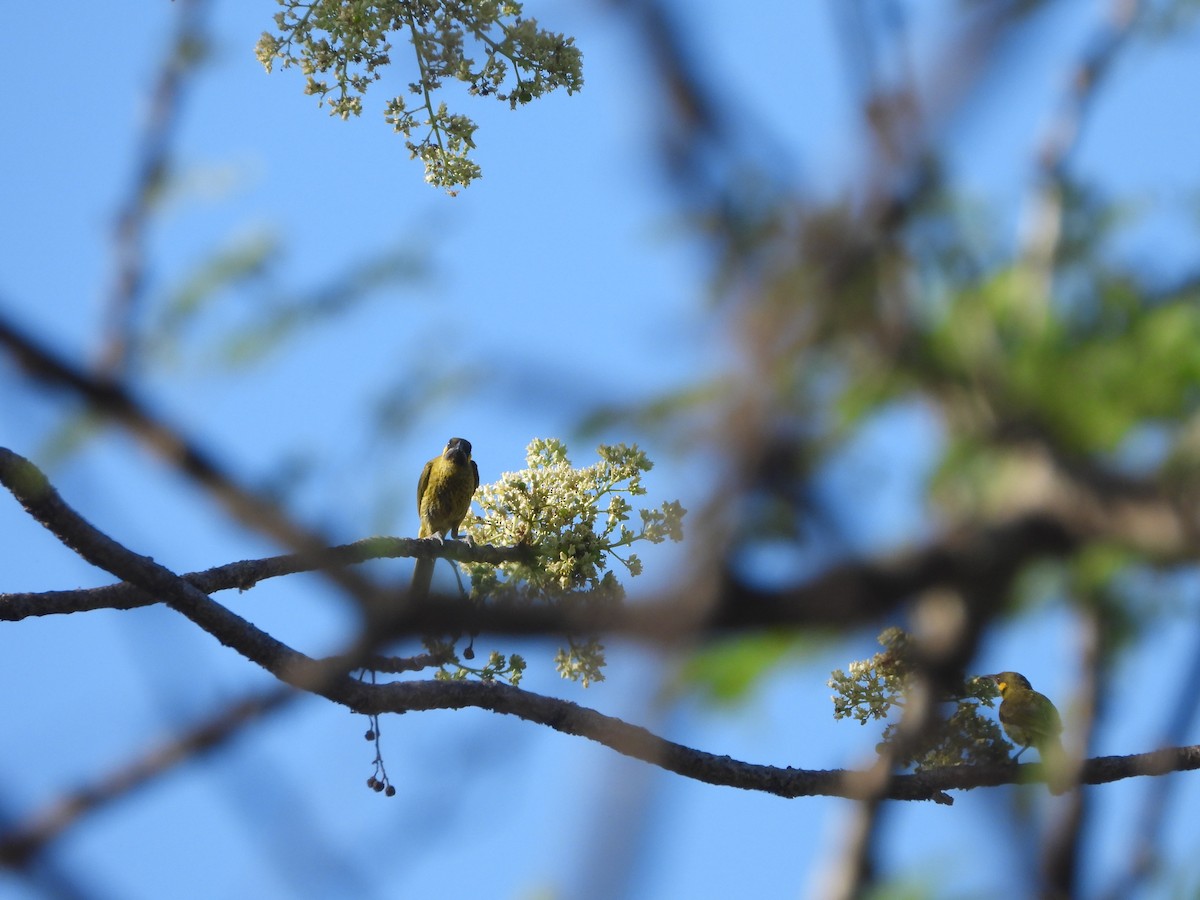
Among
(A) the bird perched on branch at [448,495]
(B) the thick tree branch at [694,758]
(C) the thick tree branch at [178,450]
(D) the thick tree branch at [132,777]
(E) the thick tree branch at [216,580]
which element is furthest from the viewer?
(A) the bird perched on branch at [448,495]

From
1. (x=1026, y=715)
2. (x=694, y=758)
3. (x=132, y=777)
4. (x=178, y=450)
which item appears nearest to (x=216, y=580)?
(x=694, y=758)

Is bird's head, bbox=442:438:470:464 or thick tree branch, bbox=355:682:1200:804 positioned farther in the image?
bird's head, bbox=442:438:470:464

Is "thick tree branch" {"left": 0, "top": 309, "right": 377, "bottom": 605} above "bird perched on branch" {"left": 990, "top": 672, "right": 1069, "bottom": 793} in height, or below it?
below

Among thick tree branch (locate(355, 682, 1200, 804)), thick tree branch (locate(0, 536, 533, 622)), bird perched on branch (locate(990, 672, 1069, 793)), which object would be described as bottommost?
thick tree branch (locate(355, 682, 1200, 804))

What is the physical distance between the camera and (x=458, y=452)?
9.34m

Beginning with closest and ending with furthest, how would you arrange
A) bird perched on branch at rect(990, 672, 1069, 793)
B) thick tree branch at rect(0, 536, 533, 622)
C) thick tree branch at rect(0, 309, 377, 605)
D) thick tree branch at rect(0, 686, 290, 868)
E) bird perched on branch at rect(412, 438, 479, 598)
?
1. thick tree branch at rect(0, 309, 377, 605)
2. thick tree branch at rect(0, 686, 290, 868)
3. thick tree branch at rect(0, 536, 533, 622)
4. bird perched on branch at rect(990, 672, 1069, 793)
5. bird perched on branch at rect(412, 438, 479, 598)

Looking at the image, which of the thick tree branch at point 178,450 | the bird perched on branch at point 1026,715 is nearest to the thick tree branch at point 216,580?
the bird perched on branch at point 1026,715

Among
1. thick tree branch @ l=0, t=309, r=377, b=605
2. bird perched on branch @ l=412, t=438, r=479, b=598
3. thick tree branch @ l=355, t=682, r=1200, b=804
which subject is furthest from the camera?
bird perched on branch @ l=412, t=438, r=479, b=598

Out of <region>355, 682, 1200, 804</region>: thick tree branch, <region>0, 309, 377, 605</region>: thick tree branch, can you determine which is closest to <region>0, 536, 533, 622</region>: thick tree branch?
<region>355, 682, 1200, 804</region>: thick tree branch

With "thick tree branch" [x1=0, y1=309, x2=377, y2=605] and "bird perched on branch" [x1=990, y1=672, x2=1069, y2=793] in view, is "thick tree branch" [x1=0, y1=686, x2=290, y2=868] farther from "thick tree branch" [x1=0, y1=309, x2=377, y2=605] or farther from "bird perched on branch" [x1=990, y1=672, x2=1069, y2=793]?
"bird perched on branch" [x1=990, y1=672, x2=1069, y2=793]

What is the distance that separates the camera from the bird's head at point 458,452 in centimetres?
927

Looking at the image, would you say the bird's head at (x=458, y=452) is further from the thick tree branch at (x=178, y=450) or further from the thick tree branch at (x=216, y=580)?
the thick tree branch at (x=178, y=450)

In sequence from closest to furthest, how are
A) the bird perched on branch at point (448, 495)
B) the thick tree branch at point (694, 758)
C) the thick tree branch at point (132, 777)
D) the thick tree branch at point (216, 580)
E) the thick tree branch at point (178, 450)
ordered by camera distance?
the thick tree branch at point (178, 450), the thick tree branch at point (132, 777), the thick tree branch at point (694, 758), the thick tree branch at point (216, 580), the bird perched on branch at point (448, 495)

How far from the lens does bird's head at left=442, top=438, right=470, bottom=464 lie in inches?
365
